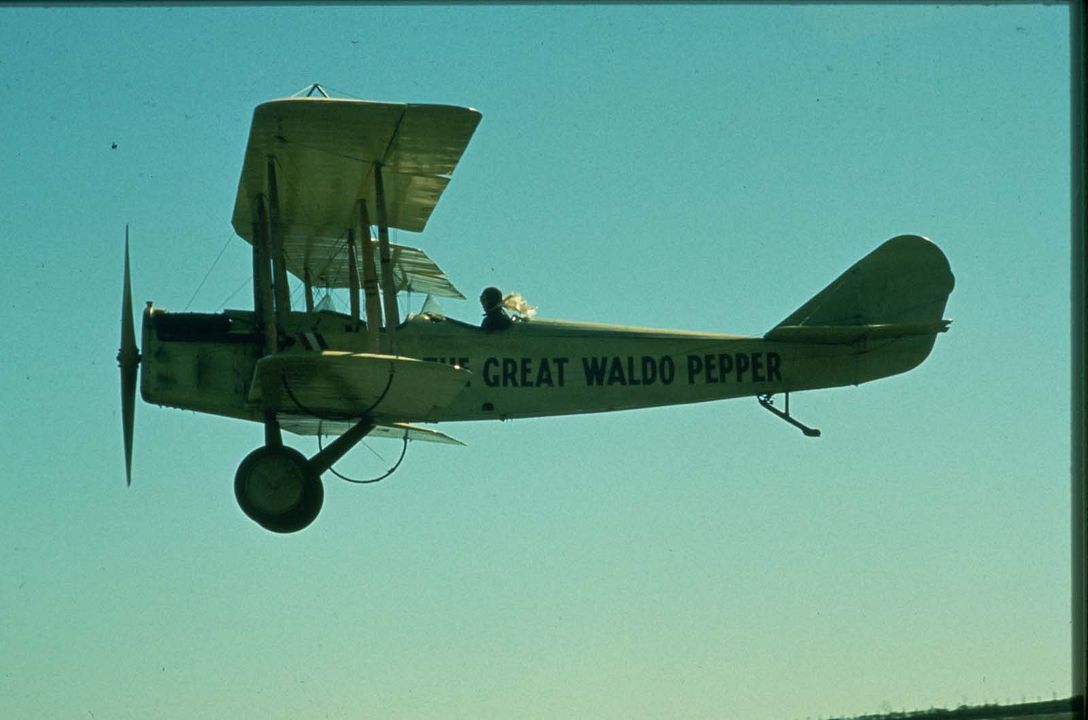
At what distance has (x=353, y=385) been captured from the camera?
34.3 feet

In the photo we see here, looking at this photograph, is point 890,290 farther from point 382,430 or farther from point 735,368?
point 382,430

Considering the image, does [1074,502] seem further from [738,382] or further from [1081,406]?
[738,382]

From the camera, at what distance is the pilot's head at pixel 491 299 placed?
40.7 ft

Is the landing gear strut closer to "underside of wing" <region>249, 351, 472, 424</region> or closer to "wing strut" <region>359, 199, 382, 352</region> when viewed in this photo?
"underside of wing" <region>249, 351, 472, 424</region>

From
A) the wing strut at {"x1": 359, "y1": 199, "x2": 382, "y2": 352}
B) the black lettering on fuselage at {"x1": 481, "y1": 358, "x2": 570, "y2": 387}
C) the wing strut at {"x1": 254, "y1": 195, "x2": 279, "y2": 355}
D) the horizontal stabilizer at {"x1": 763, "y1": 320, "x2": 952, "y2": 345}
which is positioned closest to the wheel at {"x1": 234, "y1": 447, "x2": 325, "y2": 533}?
the wing strut at {"x1": 254, "y1": 195, "x2": 279, "y2": 355}

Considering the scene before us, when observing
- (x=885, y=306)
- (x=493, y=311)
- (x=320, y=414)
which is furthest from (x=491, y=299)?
(x=885, y=306)

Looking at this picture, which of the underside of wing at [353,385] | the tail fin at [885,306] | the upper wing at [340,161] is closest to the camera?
the underside of wing at [353,385]

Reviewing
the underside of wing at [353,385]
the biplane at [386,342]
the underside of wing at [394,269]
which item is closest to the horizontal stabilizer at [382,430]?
the biplane at [386,342]

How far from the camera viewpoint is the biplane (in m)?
10.5

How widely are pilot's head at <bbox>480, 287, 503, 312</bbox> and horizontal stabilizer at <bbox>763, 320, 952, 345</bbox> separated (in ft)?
8.59

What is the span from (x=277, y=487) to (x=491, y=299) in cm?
268

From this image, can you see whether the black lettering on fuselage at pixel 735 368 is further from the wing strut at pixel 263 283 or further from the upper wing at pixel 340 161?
the wing strut at pixel 263 283

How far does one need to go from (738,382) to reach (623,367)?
1167 mm

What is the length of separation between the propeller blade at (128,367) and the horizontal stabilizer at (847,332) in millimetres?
5877
